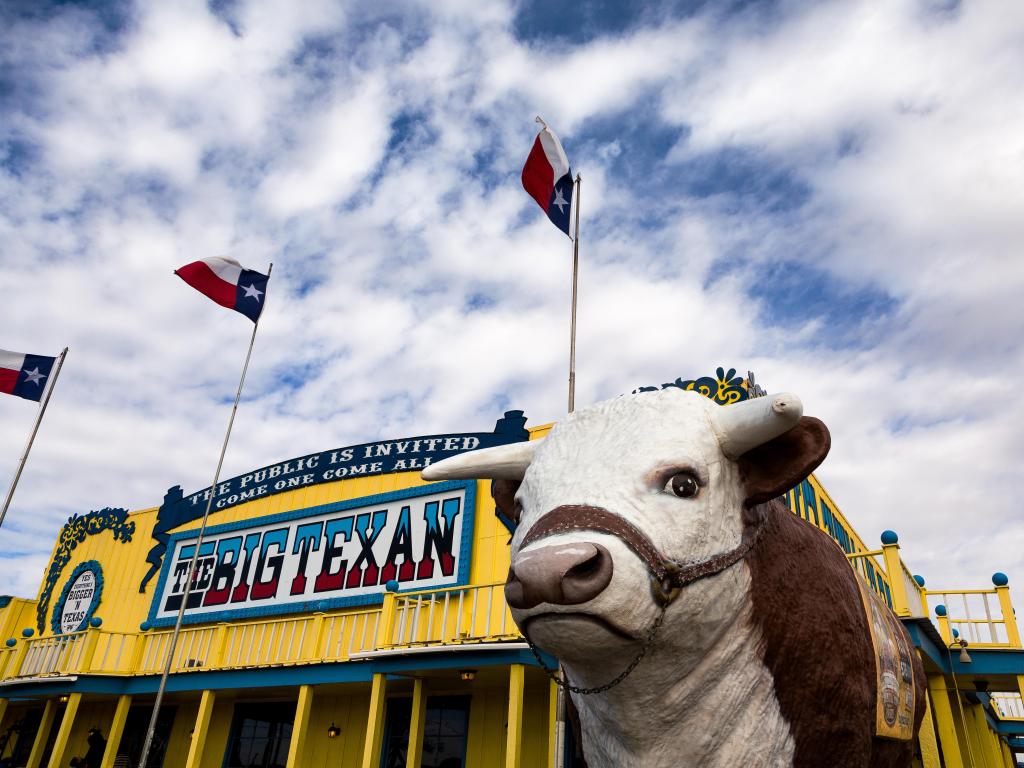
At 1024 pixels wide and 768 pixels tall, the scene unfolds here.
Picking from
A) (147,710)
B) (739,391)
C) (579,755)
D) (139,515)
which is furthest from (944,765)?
(139,515)

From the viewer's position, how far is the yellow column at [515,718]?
7.35 meters

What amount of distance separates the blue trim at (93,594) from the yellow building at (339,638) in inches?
3.7

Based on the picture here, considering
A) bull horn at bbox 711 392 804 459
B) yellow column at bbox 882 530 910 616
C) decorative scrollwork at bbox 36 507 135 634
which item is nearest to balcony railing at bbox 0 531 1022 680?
yellow column at bbox 882 530 910 616

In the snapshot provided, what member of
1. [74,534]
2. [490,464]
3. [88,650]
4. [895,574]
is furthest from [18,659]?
[895,574]

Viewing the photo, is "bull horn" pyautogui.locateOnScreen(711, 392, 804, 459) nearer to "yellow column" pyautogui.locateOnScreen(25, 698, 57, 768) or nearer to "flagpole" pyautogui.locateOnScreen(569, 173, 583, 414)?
"flagpole" pyautogui.locateOnScreen(569, 173, 583, 414)

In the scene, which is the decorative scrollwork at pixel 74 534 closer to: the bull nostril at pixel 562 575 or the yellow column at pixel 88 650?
the yellow column at pixel 88 650

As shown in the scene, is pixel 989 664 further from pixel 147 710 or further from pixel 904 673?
pixel 147 710

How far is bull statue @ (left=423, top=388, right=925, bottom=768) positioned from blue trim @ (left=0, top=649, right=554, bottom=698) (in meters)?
5.35

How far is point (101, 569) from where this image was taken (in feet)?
50.0

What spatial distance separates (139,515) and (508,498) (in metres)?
14.9

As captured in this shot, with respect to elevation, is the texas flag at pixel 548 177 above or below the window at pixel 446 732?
above

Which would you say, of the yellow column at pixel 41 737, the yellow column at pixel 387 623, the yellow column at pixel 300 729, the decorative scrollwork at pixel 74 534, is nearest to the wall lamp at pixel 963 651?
the yellow column at pixel 387 623

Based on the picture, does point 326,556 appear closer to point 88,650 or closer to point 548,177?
point 88,650

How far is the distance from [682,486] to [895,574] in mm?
5486
